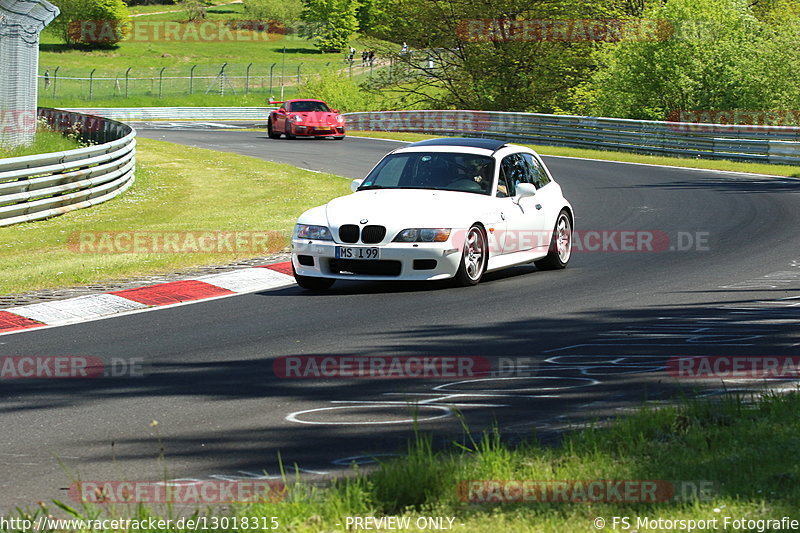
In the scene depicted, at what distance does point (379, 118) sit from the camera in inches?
2057

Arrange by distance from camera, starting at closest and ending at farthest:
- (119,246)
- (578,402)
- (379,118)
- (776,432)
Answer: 1. (776,432)
2. (578,402)
3. (119,246)
4. (379,118)

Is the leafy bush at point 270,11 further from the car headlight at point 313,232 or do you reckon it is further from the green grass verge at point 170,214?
the car headlight at point 313,232

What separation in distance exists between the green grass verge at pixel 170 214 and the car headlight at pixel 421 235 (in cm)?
357

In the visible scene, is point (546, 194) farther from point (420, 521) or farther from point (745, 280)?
point (420, 521)

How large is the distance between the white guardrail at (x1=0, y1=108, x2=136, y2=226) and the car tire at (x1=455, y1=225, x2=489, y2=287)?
926 cm

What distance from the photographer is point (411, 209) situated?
480 inches

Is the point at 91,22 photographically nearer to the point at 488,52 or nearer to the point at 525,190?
the point at 488,52

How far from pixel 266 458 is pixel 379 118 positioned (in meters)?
46.9

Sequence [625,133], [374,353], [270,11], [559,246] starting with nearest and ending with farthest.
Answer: [374,353] → [559,246] → [625,133] → [270,11]

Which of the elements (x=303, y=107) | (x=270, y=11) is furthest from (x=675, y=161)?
(x=270, y=11)

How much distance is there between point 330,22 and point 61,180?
12711 cm

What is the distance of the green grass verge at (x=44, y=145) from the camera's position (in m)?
24.4

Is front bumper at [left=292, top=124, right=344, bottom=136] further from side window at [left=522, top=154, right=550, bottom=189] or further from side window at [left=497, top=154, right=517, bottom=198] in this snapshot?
side window at [left=497, top=154, right=517, bottom=198]

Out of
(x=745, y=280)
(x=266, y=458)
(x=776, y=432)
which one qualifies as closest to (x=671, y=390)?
(x=776, y=432)
